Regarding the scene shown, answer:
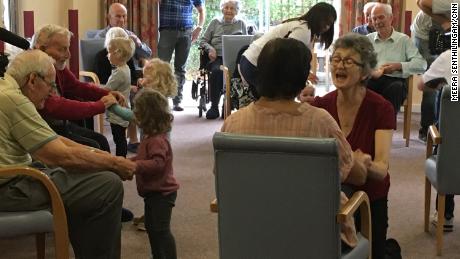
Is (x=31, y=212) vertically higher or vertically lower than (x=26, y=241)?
higher

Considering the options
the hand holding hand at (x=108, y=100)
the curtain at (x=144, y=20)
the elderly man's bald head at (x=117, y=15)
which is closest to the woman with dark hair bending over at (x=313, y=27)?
the hand holding hand at (x=108, y=100)

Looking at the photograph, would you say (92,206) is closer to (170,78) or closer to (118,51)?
(170,78)

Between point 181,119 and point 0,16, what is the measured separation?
2.34 m

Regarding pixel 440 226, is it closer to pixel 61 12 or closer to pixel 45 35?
pixel 45 35

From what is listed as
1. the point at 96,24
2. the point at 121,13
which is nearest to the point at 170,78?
the point at 121,13

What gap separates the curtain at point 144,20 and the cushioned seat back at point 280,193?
18.3ft

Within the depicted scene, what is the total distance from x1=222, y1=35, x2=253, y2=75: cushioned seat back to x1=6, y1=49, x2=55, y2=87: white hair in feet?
12.1

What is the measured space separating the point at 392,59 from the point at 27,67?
3.76 meters

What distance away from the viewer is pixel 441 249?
3.37 meters

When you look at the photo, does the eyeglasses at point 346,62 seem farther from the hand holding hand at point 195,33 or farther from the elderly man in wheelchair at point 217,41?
the hand holding hand at point 195,33

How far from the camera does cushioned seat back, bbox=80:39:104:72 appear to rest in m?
6.07

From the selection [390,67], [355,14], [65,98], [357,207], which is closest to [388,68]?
[390,67]

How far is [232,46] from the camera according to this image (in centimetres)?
643

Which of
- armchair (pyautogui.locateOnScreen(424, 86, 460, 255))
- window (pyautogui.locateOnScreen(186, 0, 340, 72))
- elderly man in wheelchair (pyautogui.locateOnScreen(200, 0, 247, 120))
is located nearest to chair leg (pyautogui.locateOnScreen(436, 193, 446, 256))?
armchair (pyautogui.locateOnScreen(424, 86, 460, 255))
